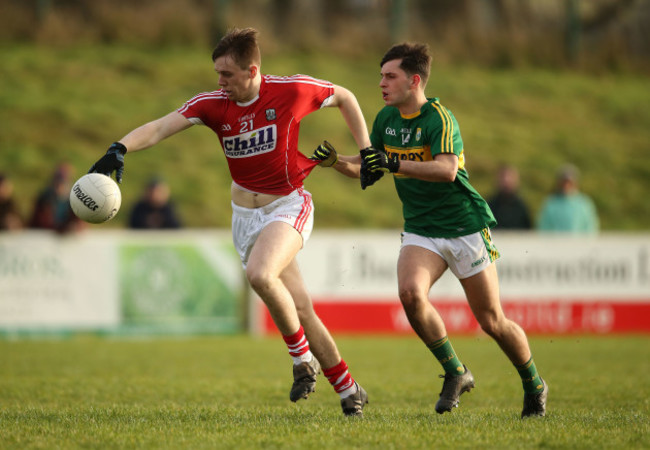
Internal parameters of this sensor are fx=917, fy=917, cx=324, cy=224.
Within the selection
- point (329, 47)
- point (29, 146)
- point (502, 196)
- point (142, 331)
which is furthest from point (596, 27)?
point (142, 331)

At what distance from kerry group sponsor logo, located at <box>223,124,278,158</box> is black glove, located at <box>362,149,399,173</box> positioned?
0.76 meters

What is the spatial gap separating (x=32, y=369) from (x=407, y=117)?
18.5ft

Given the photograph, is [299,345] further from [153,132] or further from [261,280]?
[153,132]

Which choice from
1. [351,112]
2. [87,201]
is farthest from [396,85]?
[87,201]

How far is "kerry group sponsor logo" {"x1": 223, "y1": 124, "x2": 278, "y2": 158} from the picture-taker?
21.6 feet

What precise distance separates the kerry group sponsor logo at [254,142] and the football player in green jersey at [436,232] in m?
0.68

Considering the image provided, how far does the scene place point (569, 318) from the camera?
15.3 m

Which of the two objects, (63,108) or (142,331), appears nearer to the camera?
(142,331)

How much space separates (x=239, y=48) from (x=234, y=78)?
21 centimetres

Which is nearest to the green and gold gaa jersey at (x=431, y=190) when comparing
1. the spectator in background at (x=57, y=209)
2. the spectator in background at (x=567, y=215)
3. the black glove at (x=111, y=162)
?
the black glove at (x=111, y=162)

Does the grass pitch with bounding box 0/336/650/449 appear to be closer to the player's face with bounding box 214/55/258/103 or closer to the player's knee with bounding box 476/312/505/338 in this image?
the player's knee with bounding box 476/312/505/338

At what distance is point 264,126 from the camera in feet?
21.6

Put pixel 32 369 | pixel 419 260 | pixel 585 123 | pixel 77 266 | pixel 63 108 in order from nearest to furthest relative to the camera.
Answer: pixel 419 260 → pixel 32 369 → pixel 77 266 → pixel 63 108 → pixel 585 123

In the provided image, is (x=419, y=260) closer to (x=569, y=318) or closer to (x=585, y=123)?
(x=569, y=318)
